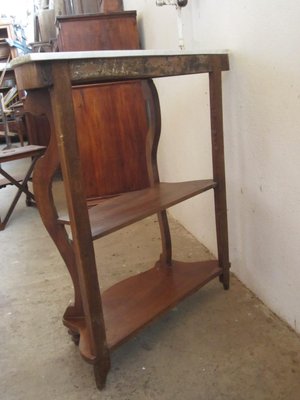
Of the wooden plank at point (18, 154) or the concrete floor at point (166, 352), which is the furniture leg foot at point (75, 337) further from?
the wooden plank at point (18, 154)

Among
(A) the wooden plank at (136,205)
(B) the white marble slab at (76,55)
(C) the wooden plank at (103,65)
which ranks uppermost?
(B) the white marble slab at (76,55)

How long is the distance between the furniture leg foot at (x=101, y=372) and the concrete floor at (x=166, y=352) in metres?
0.02

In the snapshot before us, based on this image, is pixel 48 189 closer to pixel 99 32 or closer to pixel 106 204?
pixel 106 204

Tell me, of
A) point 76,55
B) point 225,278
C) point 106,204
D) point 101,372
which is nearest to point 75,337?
point 101,372

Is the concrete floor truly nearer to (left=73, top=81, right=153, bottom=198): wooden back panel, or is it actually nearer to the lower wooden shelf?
the lower wooden shelf

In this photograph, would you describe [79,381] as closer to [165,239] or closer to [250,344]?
[250,344]

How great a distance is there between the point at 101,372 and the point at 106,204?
0.50 meters

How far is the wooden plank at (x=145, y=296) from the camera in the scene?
3.71 ft

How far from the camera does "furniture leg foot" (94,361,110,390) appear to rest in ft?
3.41

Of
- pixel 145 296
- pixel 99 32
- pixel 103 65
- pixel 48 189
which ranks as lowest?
pixel 145 296

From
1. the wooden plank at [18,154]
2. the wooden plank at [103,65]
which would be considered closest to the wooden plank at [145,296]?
the wooden plank at [103,65]

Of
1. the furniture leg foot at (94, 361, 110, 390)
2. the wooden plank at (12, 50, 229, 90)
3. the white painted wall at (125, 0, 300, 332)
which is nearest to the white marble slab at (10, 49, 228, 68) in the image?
the wooden plank at (12, 50, 229, 90)

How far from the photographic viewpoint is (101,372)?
3.43ft

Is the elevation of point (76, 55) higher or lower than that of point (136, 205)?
higher
